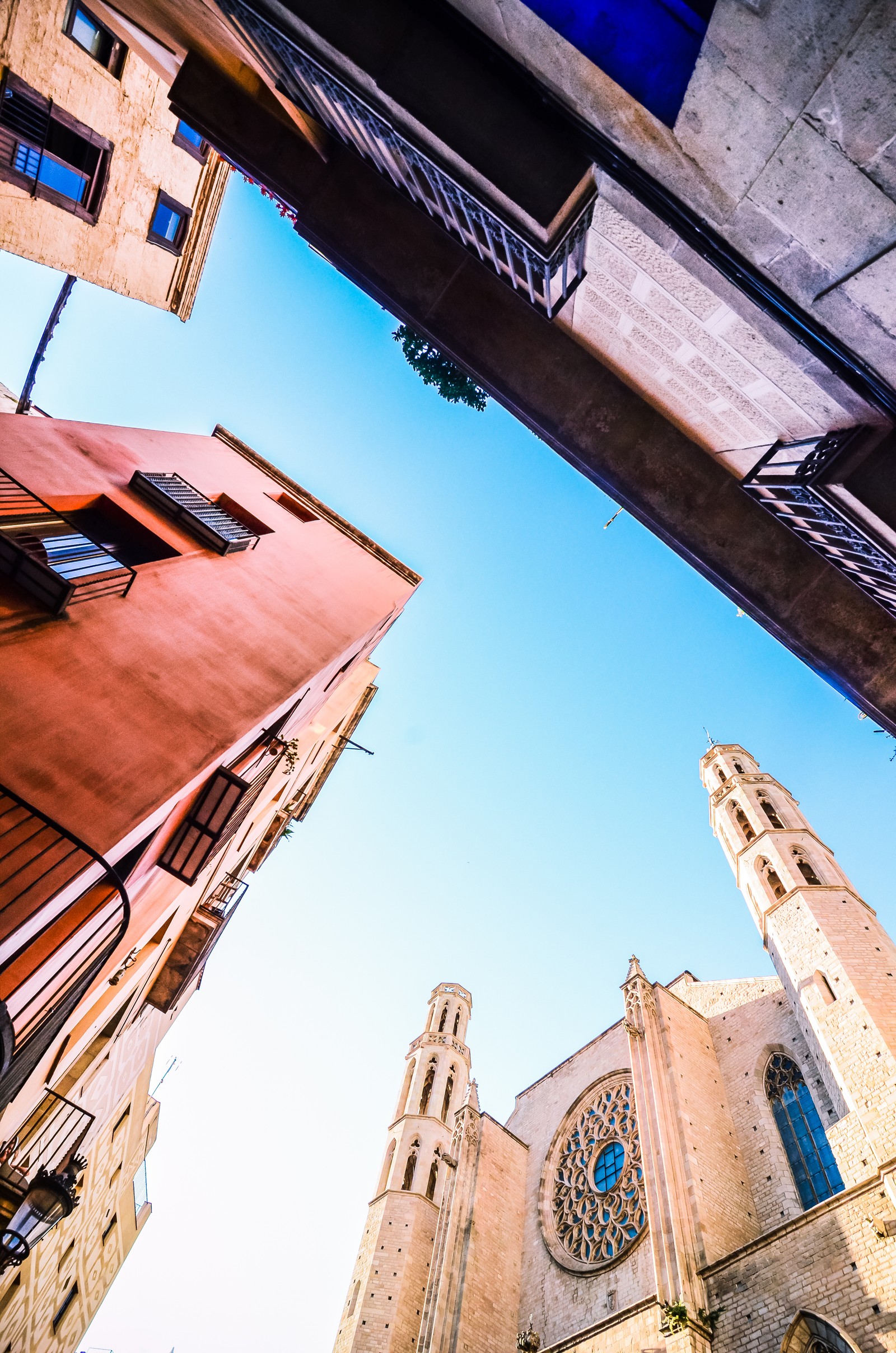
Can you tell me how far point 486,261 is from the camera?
5.42m

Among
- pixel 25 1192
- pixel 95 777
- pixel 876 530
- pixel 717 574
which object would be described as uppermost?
pixel 717 574

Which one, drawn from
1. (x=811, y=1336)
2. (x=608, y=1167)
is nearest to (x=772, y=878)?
(x=608, y=1167)

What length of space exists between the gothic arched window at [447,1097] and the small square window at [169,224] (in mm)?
30748

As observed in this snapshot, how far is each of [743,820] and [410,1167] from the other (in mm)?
18501

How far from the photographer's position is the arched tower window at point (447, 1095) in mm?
26781

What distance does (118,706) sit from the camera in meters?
4.90

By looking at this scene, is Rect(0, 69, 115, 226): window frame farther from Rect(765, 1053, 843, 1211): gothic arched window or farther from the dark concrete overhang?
Rect(765, 1053, 843, 1211): gothic arched window

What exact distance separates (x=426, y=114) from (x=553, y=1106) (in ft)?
86.5

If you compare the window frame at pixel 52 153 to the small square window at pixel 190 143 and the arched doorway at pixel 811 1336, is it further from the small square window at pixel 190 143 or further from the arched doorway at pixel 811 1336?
the arched doorway at pixel 811 1336

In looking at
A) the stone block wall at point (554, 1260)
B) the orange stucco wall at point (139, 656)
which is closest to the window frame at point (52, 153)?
the orange stucco wall at point (139, 656)

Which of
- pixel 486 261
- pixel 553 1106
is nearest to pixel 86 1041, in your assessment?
pixel 486 261

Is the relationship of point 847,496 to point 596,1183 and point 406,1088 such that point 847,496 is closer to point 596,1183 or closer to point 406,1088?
point 596,1183

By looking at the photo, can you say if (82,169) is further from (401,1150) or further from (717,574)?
(401,1150)

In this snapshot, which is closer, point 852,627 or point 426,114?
point 426,114
